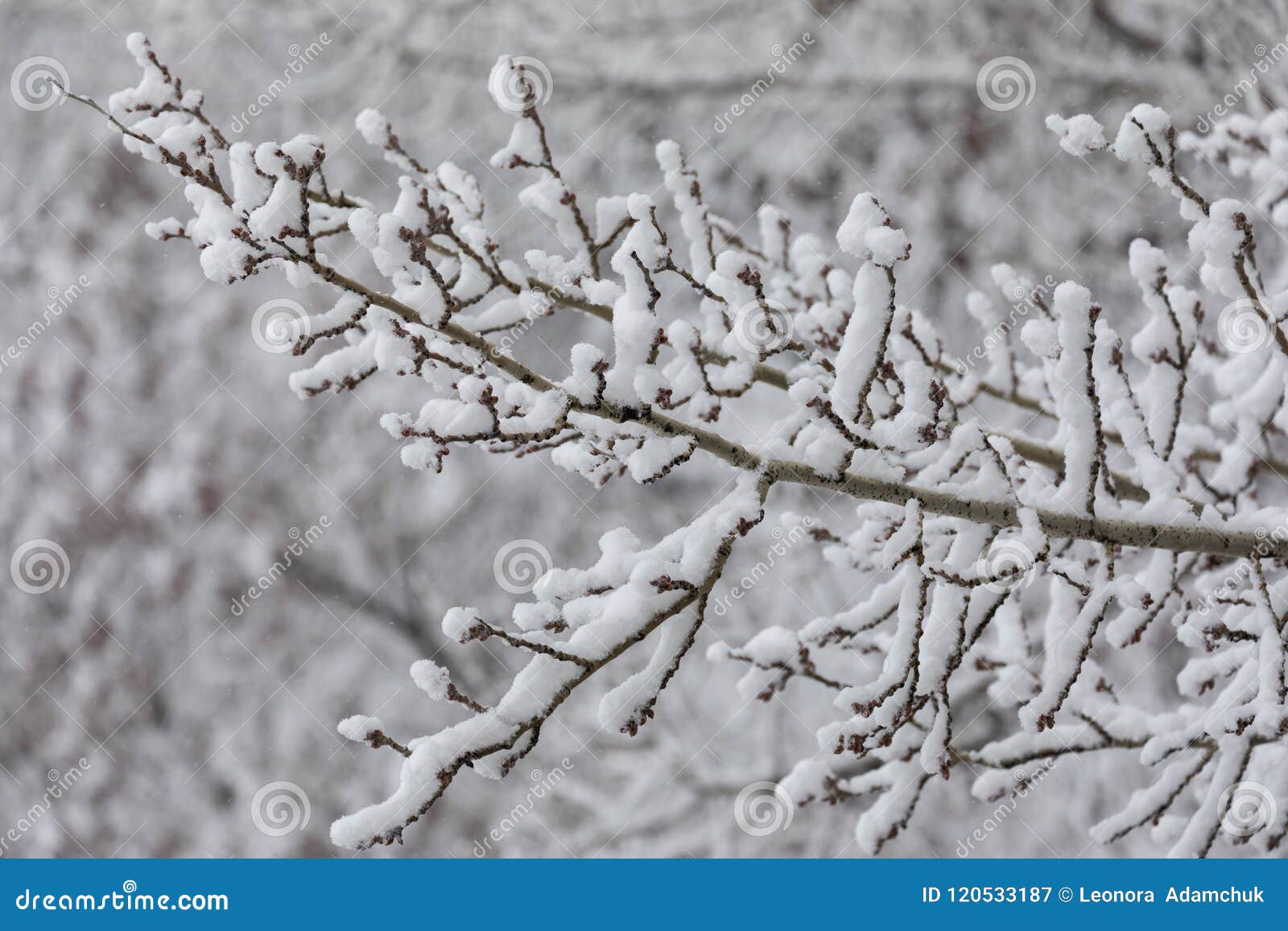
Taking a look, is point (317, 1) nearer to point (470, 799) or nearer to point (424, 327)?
point (470, 799)

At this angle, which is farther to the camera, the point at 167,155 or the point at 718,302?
the point at 718,302

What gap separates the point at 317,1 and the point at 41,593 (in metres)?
5.25

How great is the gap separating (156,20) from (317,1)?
52.1 inches

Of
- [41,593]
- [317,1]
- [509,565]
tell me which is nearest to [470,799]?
[509,565]

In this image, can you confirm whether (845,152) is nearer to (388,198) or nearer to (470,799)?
(388,198)

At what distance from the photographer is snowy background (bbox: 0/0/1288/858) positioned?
6703 millimetres

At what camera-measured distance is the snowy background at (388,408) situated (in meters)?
6.70

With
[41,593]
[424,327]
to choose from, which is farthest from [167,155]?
[41,593]

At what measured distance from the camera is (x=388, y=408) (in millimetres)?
8289

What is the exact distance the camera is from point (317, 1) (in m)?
7.75

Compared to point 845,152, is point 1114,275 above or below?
below

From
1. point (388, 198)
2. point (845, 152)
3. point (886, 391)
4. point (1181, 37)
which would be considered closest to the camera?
point (886, 391)

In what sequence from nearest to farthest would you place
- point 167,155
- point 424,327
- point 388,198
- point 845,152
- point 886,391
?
1. point 167,155
2. point 424,327
3. point 886,391
4. point 845,152
5. point 388,198

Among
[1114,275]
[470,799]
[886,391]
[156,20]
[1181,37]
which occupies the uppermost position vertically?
[1181,37]
